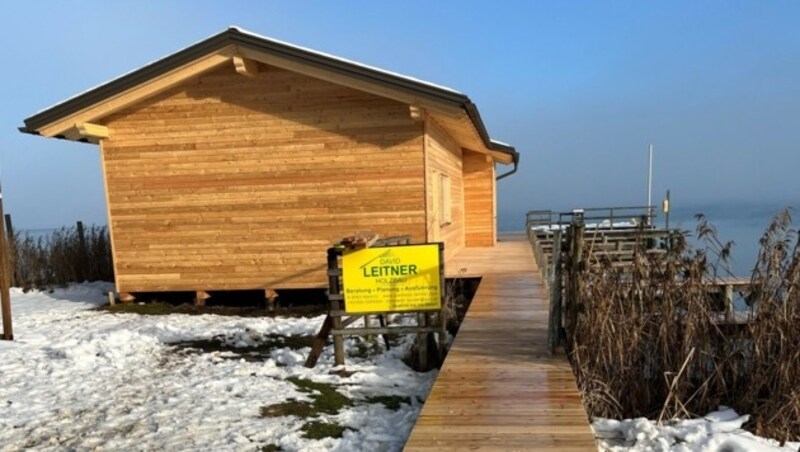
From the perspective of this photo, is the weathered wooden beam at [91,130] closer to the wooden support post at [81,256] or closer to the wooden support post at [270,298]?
the wooden support post at [270,298]

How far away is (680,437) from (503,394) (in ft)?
4.03

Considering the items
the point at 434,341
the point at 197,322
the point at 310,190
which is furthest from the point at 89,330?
the point at 434,341

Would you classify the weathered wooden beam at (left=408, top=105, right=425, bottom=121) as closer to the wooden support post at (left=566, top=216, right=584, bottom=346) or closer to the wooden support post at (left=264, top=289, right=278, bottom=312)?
the wooden support post at (left=264, top=289, right=278, bottom=312)

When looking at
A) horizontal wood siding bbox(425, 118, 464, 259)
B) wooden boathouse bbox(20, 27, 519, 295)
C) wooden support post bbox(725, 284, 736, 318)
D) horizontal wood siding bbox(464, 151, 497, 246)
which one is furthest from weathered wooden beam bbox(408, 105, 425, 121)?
horizontal wood siding bbox(464, 151, 497, 246)

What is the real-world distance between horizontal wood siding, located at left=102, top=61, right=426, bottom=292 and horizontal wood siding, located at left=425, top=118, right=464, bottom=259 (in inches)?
17.8

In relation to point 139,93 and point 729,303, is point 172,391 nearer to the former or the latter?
point 729,303

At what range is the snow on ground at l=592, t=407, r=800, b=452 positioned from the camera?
357 cm

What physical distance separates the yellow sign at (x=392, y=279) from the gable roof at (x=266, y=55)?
3.42 meters

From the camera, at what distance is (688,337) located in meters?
4.63

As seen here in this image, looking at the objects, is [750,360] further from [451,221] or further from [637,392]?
[451,221]

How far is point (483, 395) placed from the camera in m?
4.10

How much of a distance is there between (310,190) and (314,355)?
13.8 feet

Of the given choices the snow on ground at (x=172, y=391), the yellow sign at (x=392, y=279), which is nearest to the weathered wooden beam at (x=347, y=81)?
the yellow sign at (x=392, y=279)

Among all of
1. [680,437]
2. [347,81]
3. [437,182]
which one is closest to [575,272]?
[680,437]
